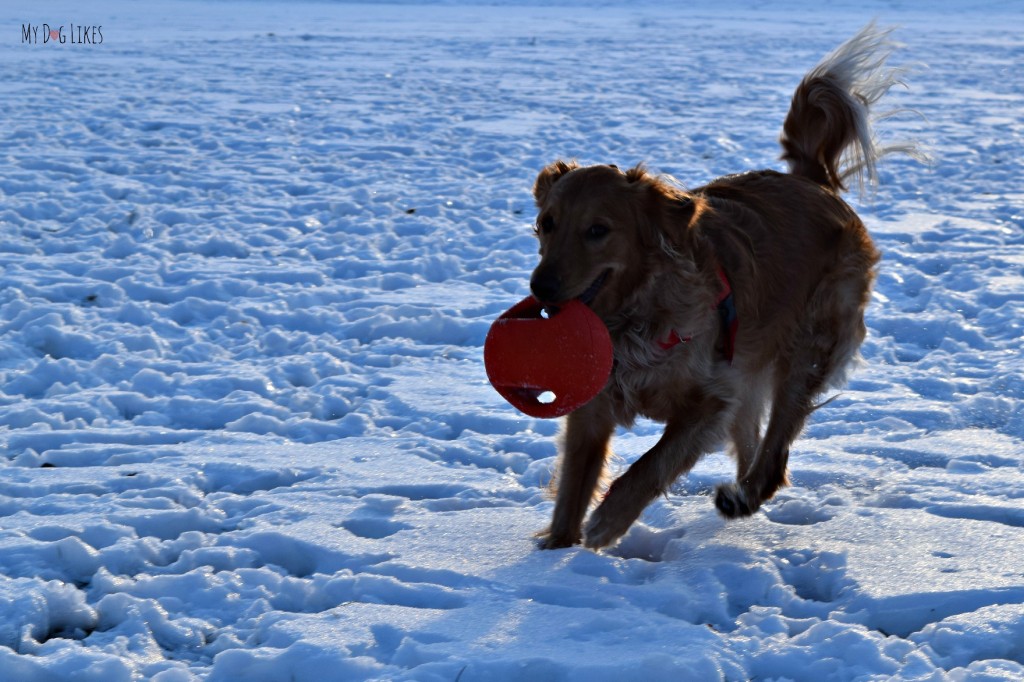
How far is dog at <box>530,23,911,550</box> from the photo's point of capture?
368 cm

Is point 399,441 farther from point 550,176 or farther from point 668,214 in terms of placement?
point 668,214

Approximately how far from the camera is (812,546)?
12.0 ft

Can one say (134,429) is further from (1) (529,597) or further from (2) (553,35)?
(2) (553,35)

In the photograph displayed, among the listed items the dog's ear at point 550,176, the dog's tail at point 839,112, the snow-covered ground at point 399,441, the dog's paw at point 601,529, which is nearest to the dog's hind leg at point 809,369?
the snow-covered ground at point 399,441

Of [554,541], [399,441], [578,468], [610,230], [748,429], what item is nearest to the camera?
[610,230]

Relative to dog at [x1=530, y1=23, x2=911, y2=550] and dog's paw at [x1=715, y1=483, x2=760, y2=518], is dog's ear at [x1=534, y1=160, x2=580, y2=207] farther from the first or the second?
dog's paw at [x1=715, y1=483, x2=760, y2=518]

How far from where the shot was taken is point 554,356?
3.42 metres

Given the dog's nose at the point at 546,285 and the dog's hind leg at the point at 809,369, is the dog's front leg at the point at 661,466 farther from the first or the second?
the dog's nose at the point at 546,285

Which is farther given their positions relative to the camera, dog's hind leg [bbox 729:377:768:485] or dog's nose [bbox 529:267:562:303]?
dog's hind leg [bbox 729:377:768:485]

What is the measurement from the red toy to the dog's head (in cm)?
14

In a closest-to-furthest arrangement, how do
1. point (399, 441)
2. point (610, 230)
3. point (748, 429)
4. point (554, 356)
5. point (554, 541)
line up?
1. point (554, 356)
2. point (610, 230)
3. point (554, 541)
4. point (748, 429)
5. point (399, 441)

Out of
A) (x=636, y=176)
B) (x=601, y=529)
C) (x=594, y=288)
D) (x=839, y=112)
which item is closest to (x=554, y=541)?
(x=601, y=529)

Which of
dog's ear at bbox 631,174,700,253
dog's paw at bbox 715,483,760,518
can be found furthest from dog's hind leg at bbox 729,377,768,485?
dog's ear at bbox 631,174,700,253

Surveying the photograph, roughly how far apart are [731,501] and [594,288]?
93 centimetres
